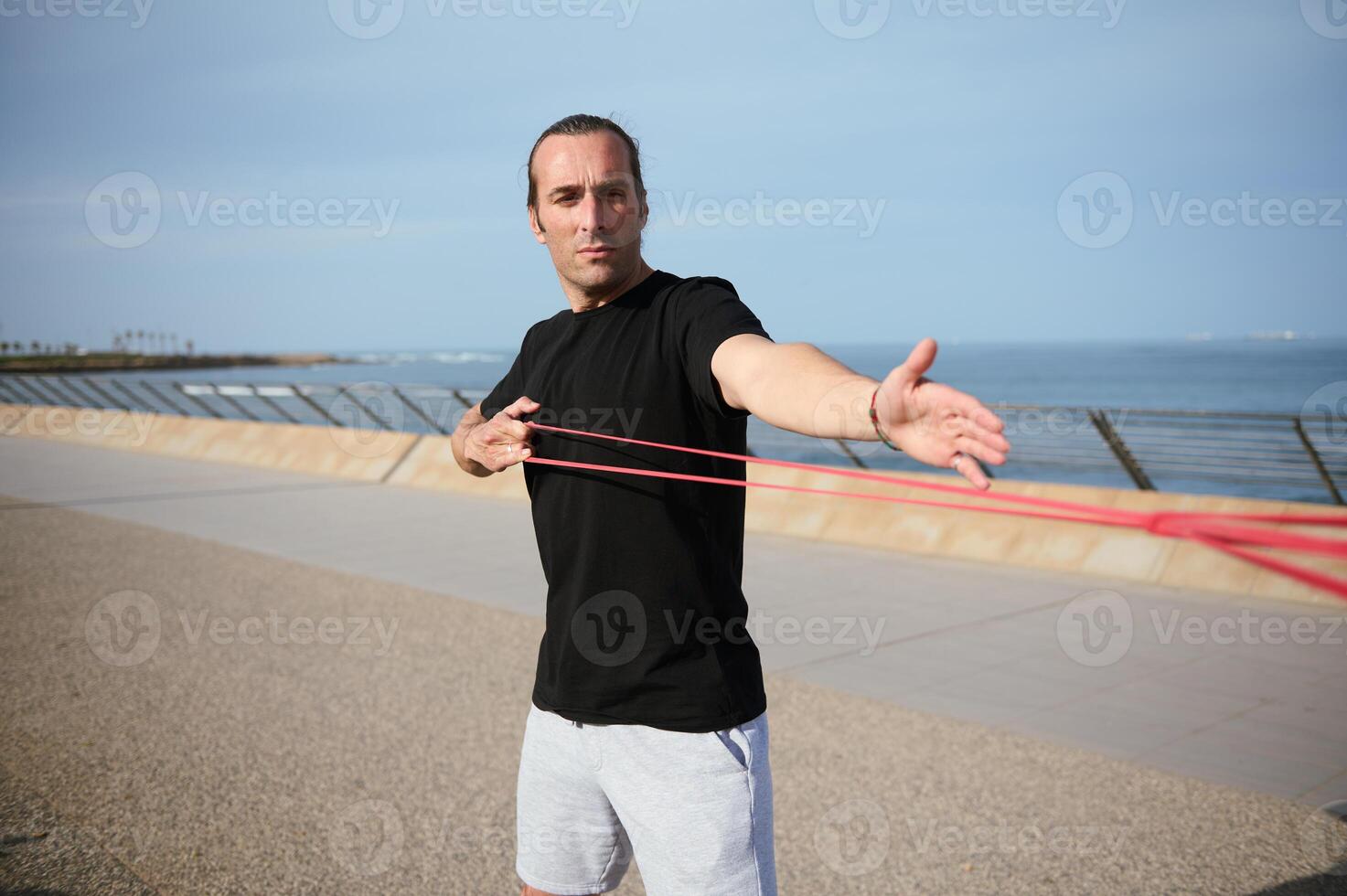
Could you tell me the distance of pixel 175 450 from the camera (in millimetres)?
19656

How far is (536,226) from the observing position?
232cm

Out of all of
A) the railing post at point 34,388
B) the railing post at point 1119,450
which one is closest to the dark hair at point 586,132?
the railing post at point 1119,450

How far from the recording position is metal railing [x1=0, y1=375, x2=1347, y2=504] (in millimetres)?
9078

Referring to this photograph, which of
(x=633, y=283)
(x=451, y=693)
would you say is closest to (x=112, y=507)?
(x=451, y=693)

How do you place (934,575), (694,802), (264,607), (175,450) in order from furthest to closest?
1. (175,450)
2. (934,575)
3. (264,607)
4. (694,802)

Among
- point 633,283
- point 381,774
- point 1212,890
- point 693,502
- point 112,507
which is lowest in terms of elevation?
point 1212,890

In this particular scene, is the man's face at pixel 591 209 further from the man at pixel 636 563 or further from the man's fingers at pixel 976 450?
the man's fingers at pixel 976 450

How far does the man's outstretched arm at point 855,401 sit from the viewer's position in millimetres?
1308

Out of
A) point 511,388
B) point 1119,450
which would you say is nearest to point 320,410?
point 1119,450

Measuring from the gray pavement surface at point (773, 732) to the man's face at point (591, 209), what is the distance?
96.8 inches

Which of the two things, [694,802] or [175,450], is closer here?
[694,802]

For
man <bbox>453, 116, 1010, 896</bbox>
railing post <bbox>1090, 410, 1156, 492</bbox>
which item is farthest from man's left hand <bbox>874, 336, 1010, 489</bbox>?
railing post <bbox>1090, 410, 1156, 492</bbox>

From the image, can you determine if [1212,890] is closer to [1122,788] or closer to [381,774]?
[1122,788]

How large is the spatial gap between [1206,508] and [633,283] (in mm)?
7308
